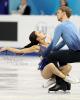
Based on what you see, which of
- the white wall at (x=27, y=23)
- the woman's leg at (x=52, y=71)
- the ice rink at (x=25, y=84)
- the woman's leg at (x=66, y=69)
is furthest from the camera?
the white wall at (x=27, y=23)

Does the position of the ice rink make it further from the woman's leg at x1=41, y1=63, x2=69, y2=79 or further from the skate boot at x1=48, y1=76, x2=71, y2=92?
the woman's leg at x1=41, y1=63, x2=69, y2=79

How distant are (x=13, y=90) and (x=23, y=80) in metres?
1.65

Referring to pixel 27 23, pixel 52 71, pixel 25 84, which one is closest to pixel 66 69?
pixel 52 71

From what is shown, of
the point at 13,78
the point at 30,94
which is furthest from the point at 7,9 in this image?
the point at 30,94

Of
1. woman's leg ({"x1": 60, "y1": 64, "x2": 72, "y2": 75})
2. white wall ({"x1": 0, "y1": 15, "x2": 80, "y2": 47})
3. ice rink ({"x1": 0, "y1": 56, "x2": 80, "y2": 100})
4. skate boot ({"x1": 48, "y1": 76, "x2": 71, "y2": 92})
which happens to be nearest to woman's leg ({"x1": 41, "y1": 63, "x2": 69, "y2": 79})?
woman's leg ({"x1": 60, "y1": 64, "x2": 72, "y2": 75})

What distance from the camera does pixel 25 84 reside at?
10.6m

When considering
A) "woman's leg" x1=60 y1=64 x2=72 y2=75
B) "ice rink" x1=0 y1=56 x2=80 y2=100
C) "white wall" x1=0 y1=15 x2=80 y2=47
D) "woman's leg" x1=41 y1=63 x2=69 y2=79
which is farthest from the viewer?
"white wall" x1=0 y1=15 x2=80 y2=47

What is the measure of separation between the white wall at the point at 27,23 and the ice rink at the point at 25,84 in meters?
1.98

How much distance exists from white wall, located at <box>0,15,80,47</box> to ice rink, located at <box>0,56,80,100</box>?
1.98m

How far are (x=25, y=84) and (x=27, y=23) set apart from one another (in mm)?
7357

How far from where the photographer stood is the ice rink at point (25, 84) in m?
8.80

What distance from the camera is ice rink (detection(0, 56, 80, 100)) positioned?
8.80m

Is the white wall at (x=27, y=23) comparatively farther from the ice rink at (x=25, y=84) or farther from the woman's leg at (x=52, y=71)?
the woman's leg at (x=52, y=71)

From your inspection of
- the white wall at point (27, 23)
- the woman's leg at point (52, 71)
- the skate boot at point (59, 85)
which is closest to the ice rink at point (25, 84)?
the skate boot at point (59, 85)
